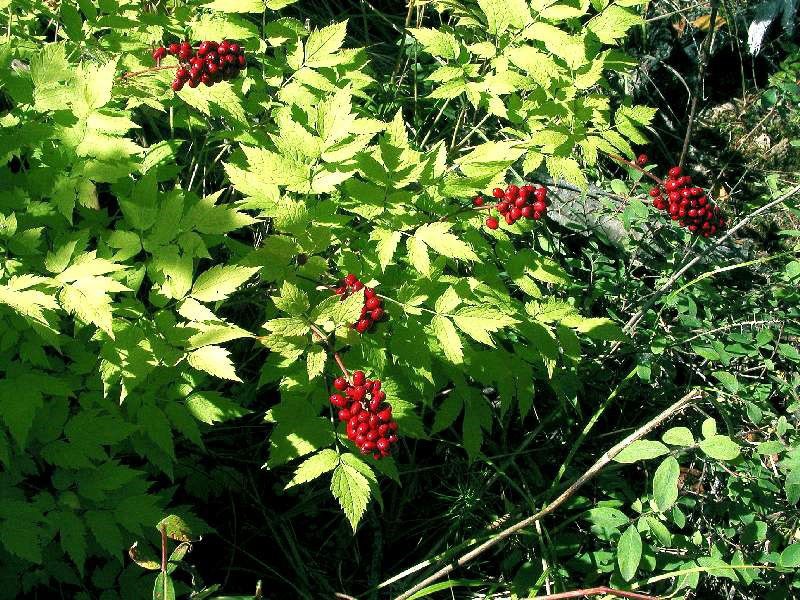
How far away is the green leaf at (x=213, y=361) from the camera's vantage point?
195 cm

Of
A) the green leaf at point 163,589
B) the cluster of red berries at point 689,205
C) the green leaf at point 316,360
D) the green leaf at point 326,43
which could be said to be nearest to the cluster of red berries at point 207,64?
Answer: the green leaf at point 326,43

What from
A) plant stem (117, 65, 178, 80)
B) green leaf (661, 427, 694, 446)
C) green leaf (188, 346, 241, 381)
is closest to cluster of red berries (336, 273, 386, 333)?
green leaf (188, 346, 241, 381)

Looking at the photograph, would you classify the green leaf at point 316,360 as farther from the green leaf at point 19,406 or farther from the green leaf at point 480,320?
the green leaf at point 19,406

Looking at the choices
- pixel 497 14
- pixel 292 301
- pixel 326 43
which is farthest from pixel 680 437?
pixel 326 43

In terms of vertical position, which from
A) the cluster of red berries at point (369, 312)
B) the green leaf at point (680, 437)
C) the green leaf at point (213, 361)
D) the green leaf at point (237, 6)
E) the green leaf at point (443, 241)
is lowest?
the green leaf at point (680, 437)

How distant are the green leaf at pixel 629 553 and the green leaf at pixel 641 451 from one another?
26 centimetres

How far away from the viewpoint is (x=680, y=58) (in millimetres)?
4781

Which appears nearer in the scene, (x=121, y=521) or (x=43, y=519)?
(x=43, y=519)

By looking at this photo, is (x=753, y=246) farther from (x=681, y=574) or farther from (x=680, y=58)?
(x=681, y=574)

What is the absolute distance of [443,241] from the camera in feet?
6.61

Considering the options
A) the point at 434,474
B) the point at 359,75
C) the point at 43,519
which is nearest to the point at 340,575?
the point at 434,474

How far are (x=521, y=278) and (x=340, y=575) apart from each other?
3.87 feet

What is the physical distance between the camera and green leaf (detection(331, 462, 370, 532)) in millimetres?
1947

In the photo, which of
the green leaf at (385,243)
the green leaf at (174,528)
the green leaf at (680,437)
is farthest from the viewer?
the green leaf at (385,243)
